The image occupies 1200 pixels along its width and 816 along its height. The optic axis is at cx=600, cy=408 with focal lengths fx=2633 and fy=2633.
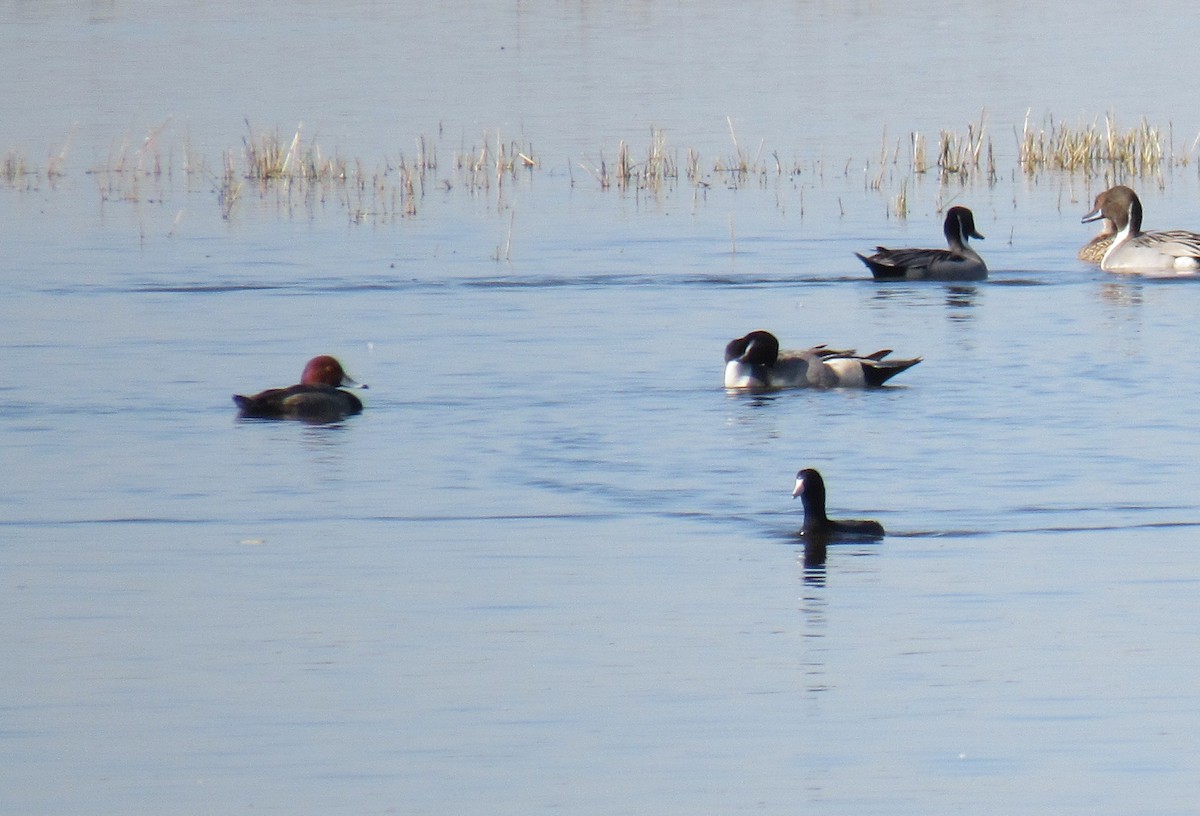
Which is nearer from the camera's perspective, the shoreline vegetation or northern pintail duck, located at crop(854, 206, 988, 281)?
northern pintail duck, located at crop(854, 206, 988, 281)

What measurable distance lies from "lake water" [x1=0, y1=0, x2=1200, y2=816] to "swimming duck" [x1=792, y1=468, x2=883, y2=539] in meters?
0.11

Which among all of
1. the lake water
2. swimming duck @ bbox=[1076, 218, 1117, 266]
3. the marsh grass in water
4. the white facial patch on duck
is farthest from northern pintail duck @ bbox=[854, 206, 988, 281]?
the marsh grass in water

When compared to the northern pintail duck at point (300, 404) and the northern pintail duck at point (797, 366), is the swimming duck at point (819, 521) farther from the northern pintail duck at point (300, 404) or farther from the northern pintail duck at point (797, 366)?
the northern pintail duck at point (797, 366)

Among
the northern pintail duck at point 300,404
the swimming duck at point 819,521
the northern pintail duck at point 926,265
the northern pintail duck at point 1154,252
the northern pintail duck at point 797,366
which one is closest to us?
the swimming duck at point 819,521

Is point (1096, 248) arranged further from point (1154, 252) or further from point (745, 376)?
point (745, 376)

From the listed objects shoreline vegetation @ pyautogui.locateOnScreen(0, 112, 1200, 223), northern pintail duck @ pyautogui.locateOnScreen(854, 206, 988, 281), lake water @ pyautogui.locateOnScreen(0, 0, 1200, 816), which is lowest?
lake water @ pyautogui.locateOnScreen(0, 0, 1200, 816)

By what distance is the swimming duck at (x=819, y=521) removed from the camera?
1118 centimetres

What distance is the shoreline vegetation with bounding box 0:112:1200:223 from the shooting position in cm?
3019

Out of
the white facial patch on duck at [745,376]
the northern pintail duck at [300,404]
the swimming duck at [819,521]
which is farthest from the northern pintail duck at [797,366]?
the swimming duck at [819,521]

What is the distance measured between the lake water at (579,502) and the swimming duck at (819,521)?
114 millimetres

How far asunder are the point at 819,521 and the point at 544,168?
21.7m

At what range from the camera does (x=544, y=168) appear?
107 feet

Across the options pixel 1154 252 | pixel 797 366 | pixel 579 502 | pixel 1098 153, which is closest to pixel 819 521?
pixel 579 502

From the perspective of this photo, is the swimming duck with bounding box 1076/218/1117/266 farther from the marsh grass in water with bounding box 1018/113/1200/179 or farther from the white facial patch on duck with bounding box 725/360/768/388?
the white facial patch on duck with bounding box 725/360/768/388
